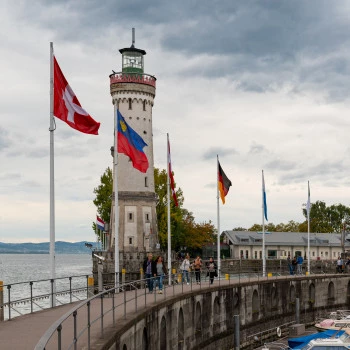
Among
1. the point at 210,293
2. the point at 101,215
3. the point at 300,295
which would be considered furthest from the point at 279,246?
the point at 210,293

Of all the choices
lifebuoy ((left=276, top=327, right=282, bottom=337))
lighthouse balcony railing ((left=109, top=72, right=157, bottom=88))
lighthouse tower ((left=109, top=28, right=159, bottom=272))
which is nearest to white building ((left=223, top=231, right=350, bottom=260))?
lighthouse tower ((left=109, top=28, right=159, bottom=272))

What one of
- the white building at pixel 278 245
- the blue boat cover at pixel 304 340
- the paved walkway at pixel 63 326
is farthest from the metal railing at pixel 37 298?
the white building at pixel 278 245

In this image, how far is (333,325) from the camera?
40.4m

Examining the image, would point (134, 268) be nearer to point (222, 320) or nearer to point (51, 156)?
point (222, 320)

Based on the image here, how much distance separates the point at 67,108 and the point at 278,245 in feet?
341

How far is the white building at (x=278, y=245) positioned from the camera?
122 meters

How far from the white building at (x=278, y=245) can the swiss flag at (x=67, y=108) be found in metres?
98.9

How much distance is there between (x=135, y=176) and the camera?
255ft

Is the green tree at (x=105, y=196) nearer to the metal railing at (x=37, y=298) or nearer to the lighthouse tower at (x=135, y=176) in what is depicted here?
the lighthouse tower at (x=135, y=176)

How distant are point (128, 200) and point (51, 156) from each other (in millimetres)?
53902

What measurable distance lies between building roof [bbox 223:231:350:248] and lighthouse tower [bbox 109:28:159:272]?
4553cm

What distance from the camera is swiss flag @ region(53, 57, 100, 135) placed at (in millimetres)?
23594

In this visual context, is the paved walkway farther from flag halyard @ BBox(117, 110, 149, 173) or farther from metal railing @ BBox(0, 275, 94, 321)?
flag halyard @ BBox(117, 110, 149, 173)

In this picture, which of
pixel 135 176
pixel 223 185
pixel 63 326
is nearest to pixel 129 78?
pixel 135 176
